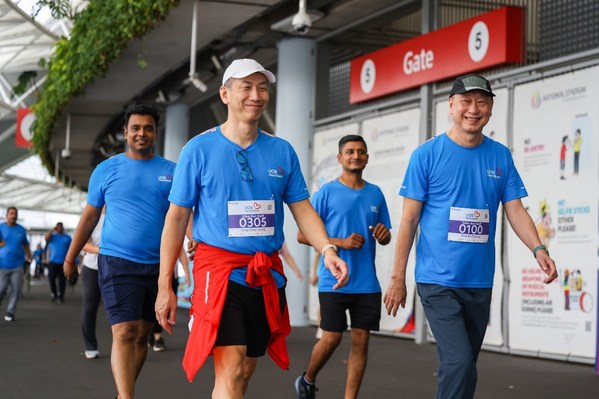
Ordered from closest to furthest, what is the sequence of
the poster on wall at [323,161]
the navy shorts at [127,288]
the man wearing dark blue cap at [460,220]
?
the man wearing dark blue cap at [460,220] < the navy shorts at [127,288] < the poster on wall at [323,161]

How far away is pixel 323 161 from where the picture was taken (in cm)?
1648

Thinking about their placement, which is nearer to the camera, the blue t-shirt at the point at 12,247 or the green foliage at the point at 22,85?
the blue t-shirt at the point at 12,247

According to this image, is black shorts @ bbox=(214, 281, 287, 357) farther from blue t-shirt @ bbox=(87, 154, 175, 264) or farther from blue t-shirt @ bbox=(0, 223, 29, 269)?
blue t-shirt @ bbox=(0, 223, 29, 269)

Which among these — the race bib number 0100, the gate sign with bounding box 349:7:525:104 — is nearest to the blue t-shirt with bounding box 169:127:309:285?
the race bib number 0100

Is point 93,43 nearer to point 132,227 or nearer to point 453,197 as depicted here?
point 132,227

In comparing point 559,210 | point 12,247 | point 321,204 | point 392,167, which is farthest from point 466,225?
point 12,247

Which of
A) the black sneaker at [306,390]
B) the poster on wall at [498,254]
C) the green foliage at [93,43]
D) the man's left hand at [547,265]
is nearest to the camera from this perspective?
the man's left hand at [547,265]

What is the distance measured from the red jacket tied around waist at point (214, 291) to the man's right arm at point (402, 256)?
2.32ft

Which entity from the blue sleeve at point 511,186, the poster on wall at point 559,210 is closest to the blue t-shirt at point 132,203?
the blue sleeve at point 511,186

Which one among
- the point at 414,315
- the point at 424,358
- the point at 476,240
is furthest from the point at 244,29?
the point at 476,240

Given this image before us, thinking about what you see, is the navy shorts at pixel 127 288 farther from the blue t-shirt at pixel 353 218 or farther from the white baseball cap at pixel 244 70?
the white baseball cap at pixel 244 70

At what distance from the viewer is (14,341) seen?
12711 millimetres

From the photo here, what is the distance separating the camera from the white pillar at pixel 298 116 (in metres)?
16.7

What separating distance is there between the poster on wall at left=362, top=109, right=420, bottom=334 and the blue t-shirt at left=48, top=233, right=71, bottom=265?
11662mm
